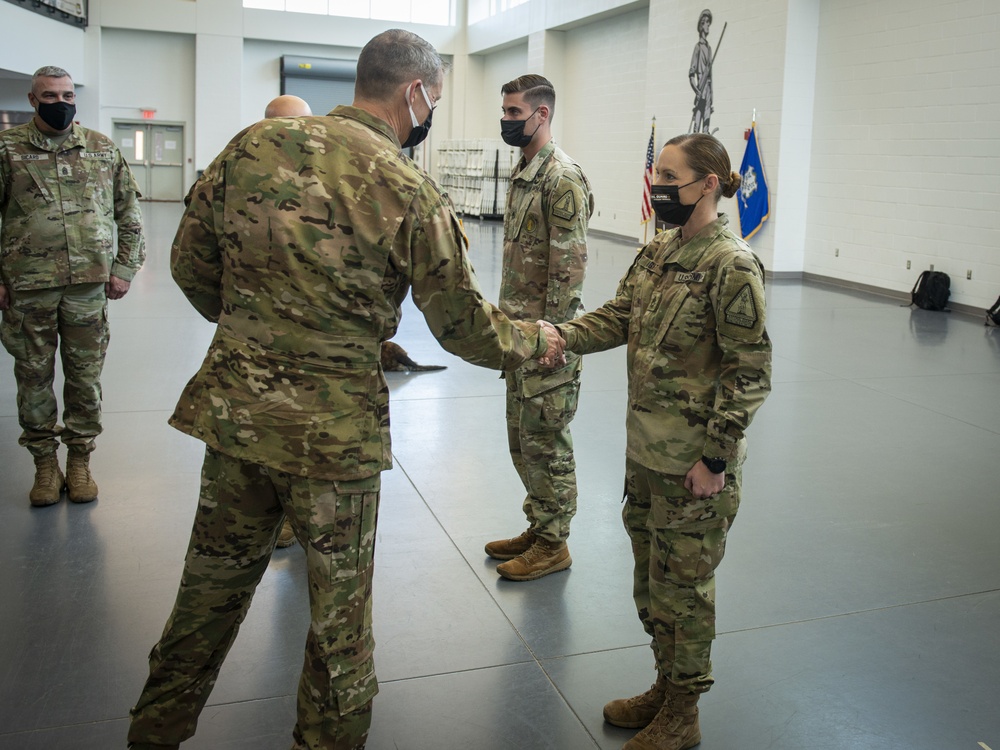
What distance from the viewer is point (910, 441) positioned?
19.5 ft

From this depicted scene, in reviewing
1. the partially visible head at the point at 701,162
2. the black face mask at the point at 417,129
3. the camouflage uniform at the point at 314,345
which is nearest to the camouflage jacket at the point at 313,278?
the camouflage uniform at the point at 314,345

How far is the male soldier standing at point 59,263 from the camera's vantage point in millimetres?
4266

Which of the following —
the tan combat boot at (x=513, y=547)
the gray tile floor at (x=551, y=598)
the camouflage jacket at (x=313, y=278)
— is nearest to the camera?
the camouflage jacket at (x=313, y=278)

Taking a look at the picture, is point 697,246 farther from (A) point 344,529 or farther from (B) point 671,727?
(B) point 671,727

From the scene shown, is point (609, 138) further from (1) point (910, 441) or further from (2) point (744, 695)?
(2) point (744, 695)

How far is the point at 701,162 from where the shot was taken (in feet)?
8.64

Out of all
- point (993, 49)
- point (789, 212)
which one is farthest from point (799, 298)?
point (993, 49)

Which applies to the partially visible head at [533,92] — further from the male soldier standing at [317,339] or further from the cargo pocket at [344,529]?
the cargo pocket at [344,529]

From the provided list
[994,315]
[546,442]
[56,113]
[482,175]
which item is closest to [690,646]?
[546,442]

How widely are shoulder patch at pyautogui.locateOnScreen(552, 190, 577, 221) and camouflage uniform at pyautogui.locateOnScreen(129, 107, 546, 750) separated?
1521mm

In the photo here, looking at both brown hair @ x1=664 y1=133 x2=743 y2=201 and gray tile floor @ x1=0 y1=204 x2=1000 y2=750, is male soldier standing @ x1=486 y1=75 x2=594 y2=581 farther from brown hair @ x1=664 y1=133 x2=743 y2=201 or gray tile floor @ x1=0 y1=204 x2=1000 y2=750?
brown hair @ x1=664 y1=133 x2=743 y2=201

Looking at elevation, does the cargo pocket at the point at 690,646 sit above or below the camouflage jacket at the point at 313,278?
below

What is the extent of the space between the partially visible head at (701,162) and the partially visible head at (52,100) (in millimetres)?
2921

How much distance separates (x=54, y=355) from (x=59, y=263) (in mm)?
454
